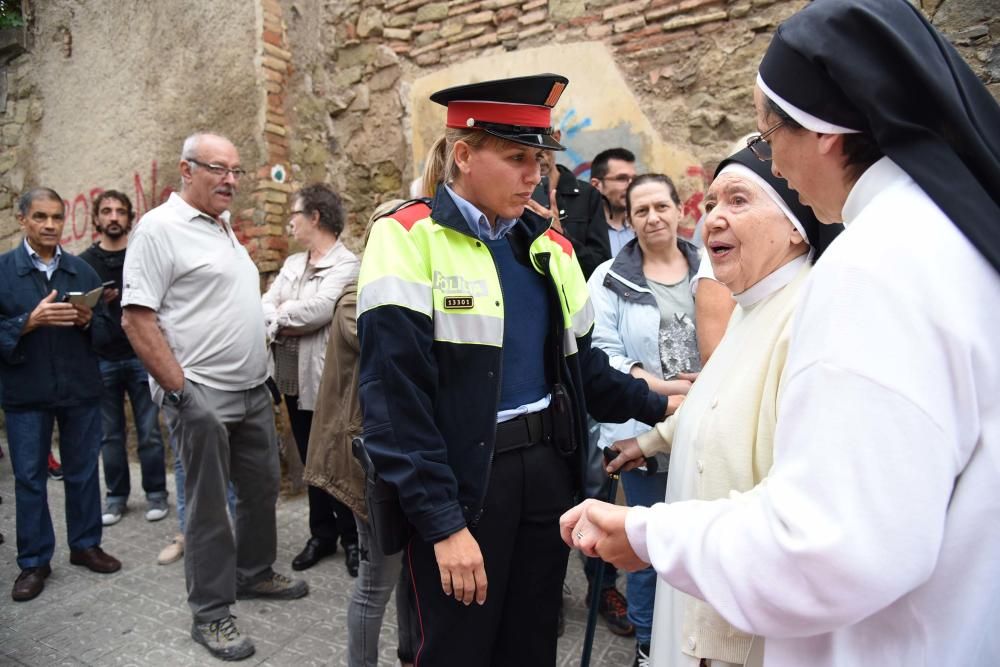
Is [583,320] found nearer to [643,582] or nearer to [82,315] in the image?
[643,582]

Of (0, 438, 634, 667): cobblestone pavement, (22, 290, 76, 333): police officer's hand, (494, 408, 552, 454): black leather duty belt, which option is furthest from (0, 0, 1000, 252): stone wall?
(494, 408, 552, 454): black leather duty belt

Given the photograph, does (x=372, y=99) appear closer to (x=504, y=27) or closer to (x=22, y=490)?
(x=504, y=27)

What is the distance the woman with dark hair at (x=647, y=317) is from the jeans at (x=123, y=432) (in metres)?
3.77

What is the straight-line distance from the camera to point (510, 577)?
211 cm

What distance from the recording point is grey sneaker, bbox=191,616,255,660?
3.18 m

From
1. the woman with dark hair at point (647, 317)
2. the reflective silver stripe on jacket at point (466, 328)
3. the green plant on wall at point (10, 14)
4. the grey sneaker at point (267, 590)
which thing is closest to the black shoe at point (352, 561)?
the grey sneaker at point (267, 590)

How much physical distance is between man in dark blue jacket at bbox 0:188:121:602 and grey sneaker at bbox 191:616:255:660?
1270mm

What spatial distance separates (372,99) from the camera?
5.78 m

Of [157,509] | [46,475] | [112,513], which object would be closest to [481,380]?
[46,475]

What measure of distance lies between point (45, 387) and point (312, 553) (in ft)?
6.14

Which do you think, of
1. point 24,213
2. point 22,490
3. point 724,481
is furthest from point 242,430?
point 724,481

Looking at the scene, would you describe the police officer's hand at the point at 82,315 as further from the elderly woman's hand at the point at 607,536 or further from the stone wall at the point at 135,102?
the elderly woman's hand at the point at 607,536

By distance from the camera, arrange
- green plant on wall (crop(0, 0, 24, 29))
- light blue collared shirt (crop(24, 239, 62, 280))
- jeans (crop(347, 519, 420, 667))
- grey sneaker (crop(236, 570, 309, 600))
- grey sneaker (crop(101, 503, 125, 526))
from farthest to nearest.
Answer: green plant on wall (crop(0, 0, 24, 29))
grey sneaker (crop(101, 503, 125, 526))
light blue collared shirt (crop(24, 239, 62, 280))
grey sneaker (crop(236, 570, 309, 600))
jeans (crop(347, 519, 420, 667))

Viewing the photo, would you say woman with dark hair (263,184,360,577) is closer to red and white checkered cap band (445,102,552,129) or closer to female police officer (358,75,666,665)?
female police officer (358,75,666,665)
